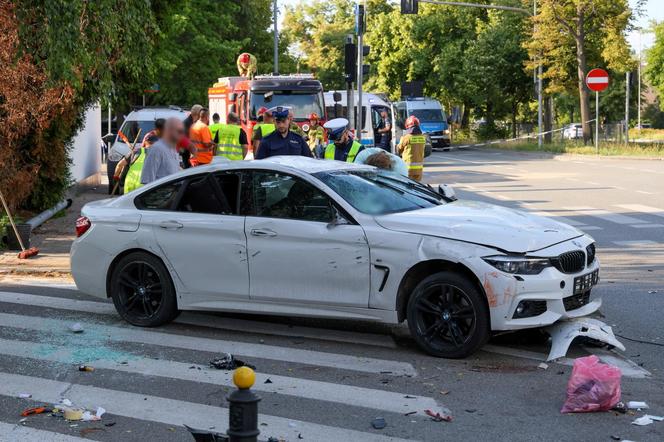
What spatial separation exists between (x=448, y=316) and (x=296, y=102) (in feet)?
53.7

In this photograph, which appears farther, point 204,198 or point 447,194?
point 447,194

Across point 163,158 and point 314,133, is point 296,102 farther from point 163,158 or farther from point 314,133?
point 163,158

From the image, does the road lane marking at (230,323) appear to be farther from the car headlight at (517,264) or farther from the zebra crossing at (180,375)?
the car headlight at (517,264)

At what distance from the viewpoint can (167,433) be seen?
5.63 metres

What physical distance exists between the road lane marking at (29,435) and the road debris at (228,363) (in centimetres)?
168

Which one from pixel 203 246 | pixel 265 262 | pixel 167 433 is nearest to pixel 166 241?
pixel 203 246

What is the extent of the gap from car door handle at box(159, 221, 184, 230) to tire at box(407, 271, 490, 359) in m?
2.17

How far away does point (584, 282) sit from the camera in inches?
292

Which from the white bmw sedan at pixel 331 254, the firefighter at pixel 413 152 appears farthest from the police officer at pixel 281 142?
the firefighter at pixel 413 152

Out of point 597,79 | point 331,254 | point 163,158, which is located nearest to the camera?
point 331,254

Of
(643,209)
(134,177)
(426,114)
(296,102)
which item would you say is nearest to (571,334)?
(134,177)

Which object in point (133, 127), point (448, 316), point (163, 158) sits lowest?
point (448, 316)

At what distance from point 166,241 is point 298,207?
122 centimetres

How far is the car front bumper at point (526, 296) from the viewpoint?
22.9 feet
